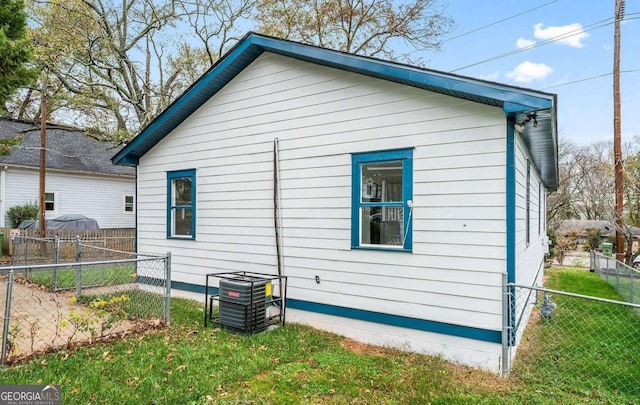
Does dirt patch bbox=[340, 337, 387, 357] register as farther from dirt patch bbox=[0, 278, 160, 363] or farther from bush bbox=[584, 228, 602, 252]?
bush bbox=[584, 228, 602, 252]

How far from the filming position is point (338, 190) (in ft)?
18.5

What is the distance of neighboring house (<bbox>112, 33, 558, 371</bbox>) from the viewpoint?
4.48m

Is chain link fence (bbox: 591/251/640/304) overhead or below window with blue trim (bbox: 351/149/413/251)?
below

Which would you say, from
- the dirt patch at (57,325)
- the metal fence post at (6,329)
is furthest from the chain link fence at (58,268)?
the metal fence post at (6,329)

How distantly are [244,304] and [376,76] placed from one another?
3536 millimetres

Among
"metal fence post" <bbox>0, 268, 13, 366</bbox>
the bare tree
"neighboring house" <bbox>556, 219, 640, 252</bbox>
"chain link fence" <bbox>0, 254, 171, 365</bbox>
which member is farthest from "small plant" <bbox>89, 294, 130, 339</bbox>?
"neighboring house" <bbox>556, 219, 640, 252</bbox>

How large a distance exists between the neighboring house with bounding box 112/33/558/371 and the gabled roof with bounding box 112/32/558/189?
20 millimetres

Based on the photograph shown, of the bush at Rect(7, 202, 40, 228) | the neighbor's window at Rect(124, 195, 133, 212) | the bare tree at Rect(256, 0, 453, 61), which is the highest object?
the bare tree at Rect(256, 0, 453, 61)

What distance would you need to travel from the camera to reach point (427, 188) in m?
4.90

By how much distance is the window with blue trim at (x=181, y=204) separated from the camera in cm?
757

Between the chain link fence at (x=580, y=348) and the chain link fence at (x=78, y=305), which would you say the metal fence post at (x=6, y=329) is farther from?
the chain link fence at (x=580, y=348)

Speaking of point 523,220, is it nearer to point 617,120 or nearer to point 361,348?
point 361,348

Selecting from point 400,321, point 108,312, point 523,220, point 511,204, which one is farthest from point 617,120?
point 108,312

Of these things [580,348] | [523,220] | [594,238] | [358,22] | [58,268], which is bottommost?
[594,238]
